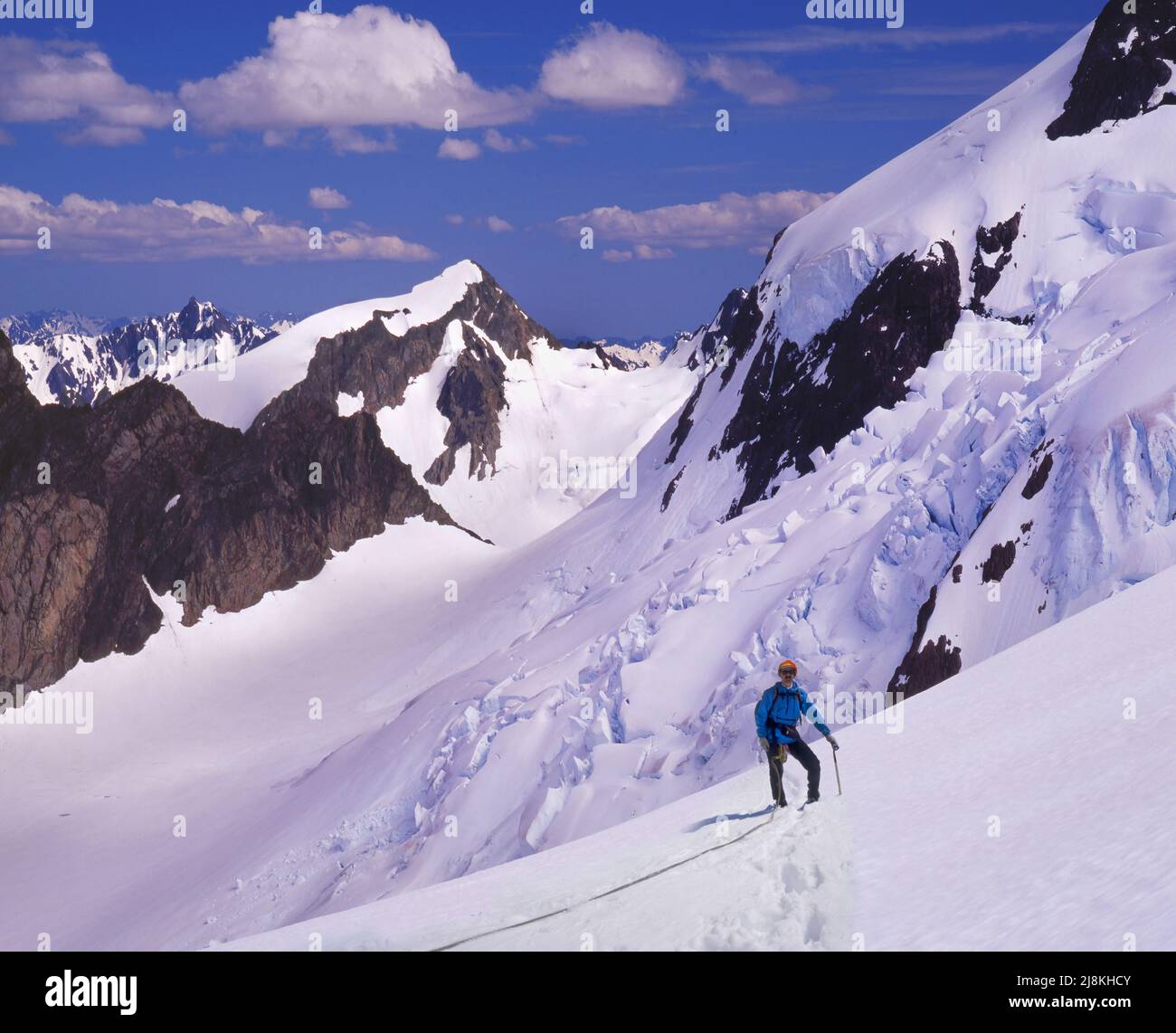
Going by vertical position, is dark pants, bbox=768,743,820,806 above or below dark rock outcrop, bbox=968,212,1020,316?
below

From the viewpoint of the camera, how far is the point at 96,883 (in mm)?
73125

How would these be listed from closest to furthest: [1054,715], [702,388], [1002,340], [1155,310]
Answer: [1054,715], [1155,310], [1002,340], [702,388]

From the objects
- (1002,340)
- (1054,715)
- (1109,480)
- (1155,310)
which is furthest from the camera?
(1002,340)

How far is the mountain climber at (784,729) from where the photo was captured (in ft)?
50.9

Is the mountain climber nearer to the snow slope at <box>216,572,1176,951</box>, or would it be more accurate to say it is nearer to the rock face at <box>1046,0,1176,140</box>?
the snow slope at <box>216,572,1176,951</box>

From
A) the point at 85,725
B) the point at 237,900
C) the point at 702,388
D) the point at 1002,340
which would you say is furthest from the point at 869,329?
the point at 85,725

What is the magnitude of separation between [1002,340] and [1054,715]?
47117 mm

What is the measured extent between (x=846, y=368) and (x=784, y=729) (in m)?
65.5

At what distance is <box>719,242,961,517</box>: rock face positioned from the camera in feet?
237

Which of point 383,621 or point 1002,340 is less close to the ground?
point 1002,340

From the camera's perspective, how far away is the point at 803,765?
51.4 ft

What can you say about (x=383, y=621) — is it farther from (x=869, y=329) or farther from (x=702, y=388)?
(x=869, y=329)

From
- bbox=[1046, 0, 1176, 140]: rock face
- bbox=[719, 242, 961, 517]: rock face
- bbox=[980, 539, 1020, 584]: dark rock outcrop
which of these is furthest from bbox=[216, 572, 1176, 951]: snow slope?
bbox=[1046, 0, 1176, 140]: rock face

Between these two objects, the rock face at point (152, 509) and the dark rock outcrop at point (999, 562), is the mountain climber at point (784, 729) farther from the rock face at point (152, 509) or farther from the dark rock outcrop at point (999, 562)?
the rock face at point (152, 509)
